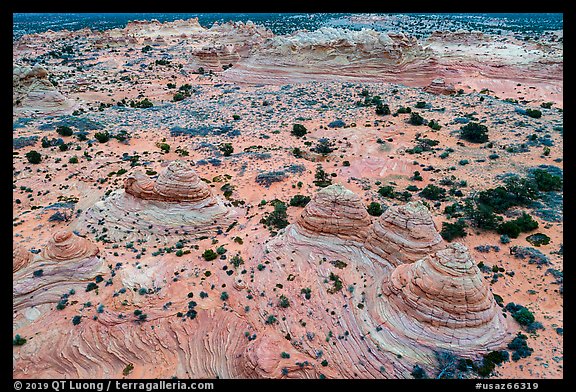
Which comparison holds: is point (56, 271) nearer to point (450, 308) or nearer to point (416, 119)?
point (450, 308)

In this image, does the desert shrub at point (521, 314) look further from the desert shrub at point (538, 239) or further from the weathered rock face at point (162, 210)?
the weathered rock face at point (162, 210)

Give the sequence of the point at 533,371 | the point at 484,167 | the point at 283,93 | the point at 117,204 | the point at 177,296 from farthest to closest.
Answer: the point at 283,93 < the point at 484,167 < the point at 117,204 < the point at 177,296 < the point at 533,371

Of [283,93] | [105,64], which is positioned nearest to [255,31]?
[105,64]

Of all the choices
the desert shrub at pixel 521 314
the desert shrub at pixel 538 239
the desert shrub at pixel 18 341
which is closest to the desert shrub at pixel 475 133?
the desert shrub at pixel 538 239

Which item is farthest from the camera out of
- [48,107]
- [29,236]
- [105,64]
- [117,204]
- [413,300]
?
[105,64]

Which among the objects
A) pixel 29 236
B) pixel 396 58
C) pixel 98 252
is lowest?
pixel 29 236

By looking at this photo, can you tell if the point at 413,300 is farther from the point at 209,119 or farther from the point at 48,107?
the point at 48,107

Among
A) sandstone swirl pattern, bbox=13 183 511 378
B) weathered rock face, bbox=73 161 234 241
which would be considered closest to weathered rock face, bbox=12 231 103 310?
sandstone swirl pattern, bbox=13 183 511 378
